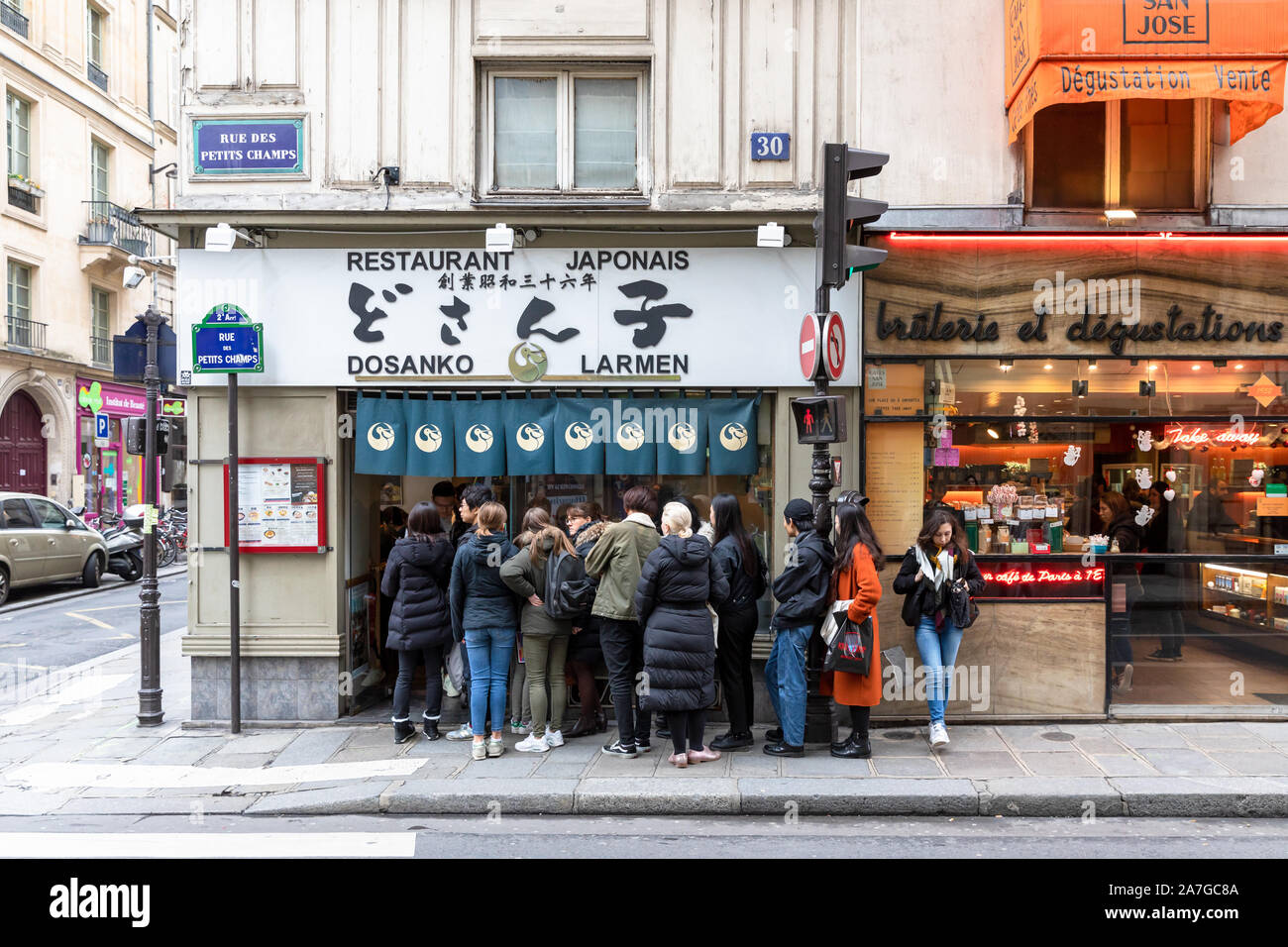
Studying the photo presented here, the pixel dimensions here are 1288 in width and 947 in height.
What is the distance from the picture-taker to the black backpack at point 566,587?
760cm

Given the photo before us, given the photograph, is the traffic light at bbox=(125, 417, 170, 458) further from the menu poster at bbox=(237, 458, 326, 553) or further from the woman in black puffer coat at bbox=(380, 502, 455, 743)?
the woman in black puffer coat at bbox=(380, 502, 455, 743)

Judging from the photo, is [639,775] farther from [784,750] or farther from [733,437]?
[733,437]

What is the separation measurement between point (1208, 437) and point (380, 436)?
7.60 m

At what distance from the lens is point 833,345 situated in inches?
296

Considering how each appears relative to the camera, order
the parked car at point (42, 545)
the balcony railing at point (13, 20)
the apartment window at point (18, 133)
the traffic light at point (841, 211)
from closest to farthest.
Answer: the traffic light at point (841, 211) < the parked car at point (42, 545) < the balcony railing at point (13, 20) < the apartment window at point (18, 133)

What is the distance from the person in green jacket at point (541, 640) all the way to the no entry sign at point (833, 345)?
2554 millimetres

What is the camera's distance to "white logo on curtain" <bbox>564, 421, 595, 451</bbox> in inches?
339

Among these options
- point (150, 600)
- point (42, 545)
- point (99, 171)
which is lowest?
point (42, 545)

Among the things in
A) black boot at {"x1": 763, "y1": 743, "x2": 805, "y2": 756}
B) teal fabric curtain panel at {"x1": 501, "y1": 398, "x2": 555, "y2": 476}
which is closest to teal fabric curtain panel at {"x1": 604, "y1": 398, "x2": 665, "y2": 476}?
teal fabric curtain panel at {"x1": 501, "y1": 398, "x2": 555, "y2": 476}

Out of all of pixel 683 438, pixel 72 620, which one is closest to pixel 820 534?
pixel 683 438

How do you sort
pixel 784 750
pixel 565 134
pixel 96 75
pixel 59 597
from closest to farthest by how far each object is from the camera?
pixel 784 750 → pixel 565 134 → pixel 59 597 → pixel 96 75

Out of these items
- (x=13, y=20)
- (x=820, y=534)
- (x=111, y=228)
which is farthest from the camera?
(x=111, y=228)

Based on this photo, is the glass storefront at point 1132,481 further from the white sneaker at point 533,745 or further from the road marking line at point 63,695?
the road marking line at point 63,695

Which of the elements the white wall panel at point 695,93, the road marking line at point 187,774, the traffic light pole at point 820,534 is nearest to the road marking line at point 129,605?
the road marking line at point 187,774
